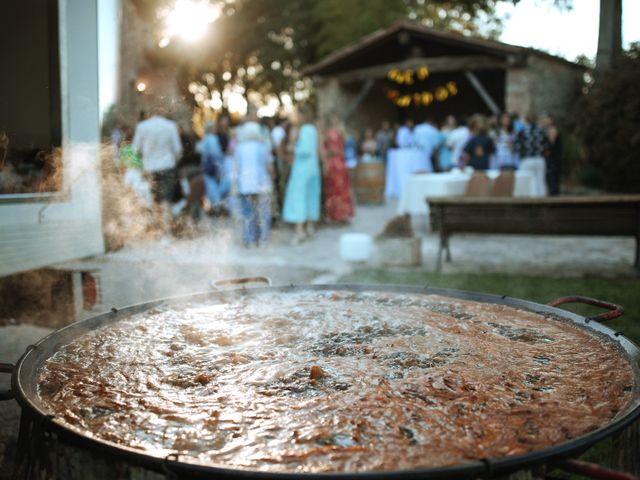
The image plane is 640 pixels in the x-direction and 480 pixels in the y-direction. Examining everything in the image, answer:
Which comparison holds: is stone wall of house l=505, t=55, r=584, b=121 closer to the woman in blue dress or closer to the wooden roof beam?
the wooden roof beam

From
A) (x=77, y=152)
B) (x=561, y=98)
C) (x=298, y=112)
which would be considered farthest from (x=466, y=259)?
(x=561, y=98)

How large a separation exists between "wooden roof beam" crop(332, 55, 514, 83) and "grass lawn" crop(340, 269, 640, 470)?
37.3 feet

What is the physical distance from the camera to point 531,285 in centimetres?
619

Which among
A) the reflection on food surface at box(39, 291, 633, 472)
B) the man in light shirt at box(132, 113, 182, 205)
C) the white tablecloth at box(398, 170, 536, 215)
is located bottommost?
the reflection on food surface at box(39, 291, 633, 472)

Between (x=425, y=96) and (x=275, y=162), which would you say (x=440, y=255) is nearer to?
(x=275, y=162)

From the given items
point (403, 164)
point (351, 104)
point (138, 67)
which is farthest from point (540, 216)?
point (351, 104)

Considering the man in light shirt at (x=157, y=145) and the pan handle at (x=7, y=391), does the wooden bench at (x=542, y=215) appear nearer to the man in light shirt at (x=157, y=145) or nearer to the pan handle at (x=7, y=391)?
the man in light shirt at (x=157, y=145)

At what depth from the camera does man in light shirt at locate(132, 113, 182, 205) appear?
8.30 m

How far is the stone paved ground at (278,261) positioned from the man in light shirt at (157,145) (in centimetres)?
113

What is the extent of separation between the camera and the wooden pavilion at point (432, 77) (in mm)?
16266

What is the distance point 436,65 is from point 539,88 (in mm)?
3332

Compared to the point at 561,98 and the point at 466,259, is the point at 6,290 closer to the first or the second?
the point at 466,259

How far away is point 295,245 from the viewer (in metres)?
9.20

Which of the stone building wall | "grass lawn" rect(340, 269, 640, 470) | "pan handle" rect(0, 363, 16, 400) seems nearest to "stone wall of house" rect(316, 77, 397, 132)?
the stone building wall
